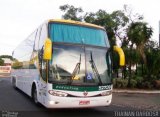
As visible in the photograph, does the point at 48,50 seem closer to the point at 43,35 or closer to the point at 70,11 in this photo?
the point at 43,35

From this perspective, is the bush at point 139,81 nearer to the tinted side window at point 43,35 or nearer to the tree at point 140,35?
the tree at point 140,35

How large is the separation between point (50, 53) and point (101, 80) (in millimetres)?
2332

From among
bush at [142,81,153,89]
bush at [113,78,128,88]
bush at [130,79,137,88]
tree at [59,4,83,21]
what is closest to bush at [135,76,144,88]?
bush at [142,81,153,89]

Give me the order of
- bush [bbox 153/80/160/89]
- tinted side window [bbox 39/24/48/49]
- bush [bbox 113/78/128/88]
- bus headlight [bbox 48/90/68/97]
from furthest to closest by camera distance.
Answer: bush [bbox 153/80/160/89], bush [bbox 113/78/128/88], tinted side window [bbox 39/24/48/49], bus headlight [bbox 48/90/68/97]

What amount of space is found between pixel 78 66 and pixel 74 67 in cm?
16

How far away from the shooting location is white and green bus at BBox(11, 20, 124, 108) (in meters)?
11.2

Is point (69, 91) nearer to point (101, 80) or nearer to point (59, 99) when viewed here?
point (59, 99)

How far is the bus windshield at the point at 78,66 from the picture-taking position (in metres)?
11.4

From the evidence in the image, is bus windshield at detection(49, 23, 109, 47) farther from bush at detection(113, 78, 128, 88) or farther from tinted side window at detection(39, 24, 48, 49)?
bush at detection(113, 78, 128, 88)

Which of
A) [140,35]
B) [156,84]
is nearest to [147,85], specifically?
[156,84]

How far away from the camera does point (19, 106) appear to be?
1361 centimetres

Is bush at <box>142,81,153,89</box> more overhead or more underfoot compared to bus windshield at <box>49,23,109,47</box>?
more underfoot

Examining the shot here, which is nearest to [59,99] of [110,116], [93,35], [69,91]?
[69,91]

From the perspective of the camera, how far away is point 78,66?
11.6 m
